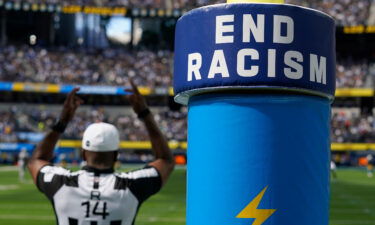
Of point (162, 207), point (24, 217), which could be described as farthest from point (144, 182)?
point (162, 207)

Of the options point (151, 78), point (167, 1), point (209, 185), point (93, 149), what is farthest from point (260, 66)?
point (167, 1)

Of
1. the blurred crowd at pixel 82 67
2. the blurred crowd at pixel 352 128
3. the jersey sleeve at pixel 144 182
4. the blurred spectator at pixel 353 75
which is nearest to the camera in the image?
the jersey sleeve at pixel 144 182

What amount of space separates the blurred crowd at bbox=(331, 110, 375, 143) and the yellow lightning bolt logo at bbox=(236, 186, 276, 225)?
38.6 m

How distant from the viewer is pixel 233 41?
2605mm

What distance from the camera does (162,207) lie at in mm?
14789

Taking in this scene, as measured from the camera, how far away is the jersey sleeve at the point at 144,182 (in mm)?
2793

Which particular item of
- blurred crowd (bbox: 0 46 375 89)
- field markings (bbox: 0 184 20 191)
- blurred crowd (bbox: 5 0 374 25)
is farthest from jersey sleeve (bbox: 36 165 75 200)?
blurred crowd (bbox: 5 0 374 25)

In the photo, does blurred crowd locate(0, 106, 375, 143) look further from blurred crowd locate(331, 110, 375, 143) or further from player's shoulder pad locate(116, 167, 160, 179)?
player's shoulder pad locate(116, 167, 160, 179)

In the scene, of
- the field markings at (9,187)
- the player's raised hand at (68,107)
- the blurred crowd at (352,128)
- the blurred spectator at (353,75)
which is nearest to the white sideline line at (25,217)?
the field markings at (9,187)

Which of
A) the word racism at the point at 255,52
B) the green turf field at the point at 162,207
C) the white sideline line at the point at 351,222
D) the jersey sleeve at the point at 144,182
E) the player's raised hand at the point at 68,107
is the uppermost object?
the word racism at the point at 255,52

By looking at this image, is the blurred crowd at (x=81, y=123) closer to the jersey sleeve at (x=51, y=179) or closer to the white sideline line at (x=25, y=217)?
the white sideline line at (x=25, y=217)

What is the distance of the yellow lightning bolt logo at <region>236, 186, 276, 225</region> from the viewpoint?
2.54 meters

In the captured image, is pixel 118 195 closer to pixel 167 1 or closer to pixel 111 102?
pixel 111 102

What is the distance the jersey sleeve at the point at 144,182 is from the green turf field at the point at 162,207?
31.3 ft
